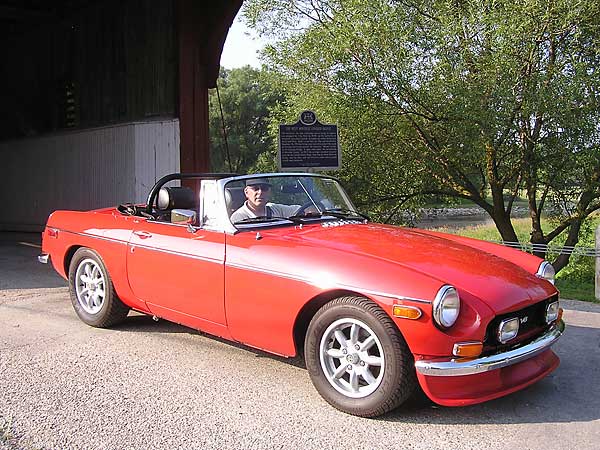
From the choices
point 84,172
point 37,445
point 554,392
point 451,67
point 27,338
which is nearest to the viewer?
point 37,445

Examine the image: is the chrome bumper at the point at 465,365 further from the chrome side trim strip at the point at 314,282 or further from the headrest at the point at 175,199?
the headrest at the point at 175,199

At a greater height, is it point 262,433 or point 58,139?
point 58,139

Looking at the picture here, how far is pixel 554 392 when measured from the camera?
13.5 feet

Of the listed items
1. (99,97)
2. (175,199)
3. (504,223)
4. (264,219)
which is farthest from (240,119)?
(264,219)

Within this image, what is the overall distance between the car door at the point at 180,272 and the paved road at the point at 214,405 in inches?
15.1

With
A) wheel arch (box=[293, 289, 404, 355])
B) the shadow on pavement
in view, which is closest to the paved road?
wheel arch (box=[293, 289, 404, 355])

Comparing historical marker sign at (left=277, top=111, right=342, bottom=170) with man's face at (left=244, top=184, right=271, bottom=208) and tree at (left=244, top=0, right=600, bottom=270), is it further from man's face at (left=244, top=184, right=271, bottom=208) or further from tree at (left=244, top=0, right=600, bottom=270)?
man's face at (left=244, top=184, right=271, bottom=208)

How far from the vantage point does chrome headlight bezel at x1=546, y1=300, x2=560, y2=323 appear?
3.97m

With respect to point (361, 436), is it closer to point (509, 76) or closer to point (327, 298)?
point (327, 298)

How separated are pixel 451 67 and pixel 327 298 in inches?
302

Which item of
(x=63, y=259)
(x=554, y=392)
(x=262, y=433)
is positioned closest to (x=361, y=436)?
(x=262, y=433)

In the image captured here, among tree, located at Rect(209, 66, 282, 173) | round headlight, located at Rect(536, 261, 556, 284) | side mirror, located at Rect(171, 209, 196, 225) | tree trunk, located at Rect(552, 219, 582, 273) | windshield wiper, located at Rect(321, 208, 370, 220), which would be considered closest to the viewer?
round headlight, located at Rect(536, 261, 556, 284)

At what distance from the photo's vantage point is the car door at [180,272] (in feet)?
14.6

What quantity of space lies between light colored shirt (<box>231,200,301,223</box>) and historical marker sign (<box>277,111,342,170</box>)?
135 inches
